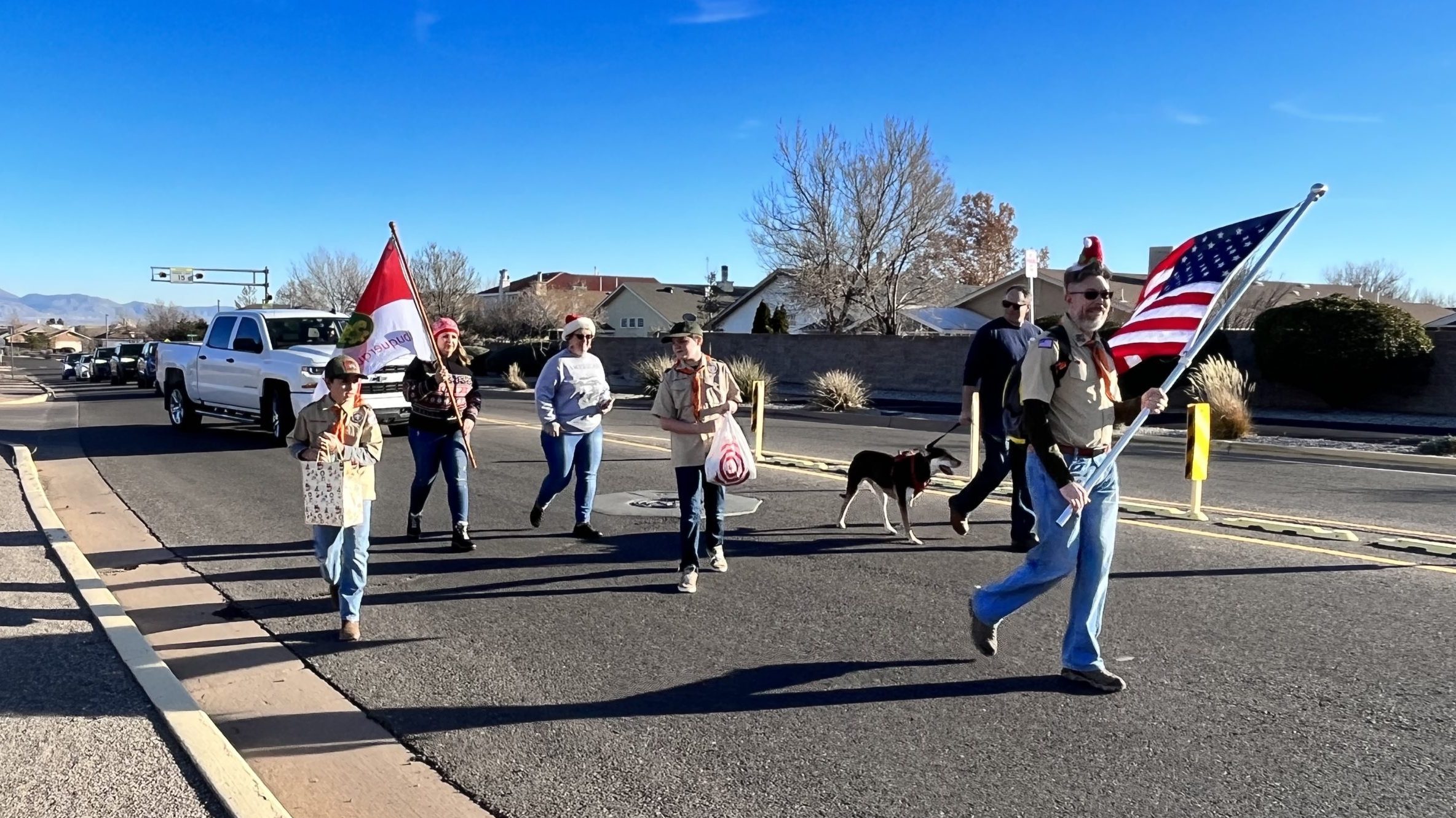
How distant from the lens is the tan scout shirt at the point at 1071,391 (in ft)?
14.9

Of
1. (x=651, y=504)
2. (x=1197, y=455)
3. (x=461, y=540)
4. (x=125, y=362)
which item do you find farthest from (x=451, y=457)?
(x=125, y=362)

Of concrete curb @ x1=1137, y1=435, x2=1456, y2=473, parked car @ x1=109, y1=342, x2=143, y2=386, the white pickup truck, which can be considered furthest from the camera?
parked car @ x1=109, y1=342, x2=143, y2=386

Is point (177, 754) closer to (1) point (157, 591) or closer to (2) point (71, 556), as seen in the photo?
(1) point (157, 591)

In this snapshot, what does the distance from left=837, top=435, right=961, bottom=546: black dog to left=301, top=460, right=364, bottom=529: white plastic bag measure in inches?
156

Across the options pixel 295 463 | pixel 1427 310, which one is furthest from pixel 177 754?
pixel 1427 310

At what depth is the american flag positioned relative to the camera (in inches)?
208

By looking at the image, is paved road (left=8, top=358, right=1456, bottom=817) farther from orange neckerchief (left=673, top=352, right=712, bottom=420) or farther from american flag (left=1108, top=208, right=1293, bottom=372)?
american flag (left=1108, top=208, right=1293, bottom=372)

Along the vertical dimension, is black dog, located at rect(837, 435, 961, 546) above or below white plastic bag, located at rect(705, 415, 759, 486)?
below

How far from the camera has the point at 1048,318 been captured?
24.8m

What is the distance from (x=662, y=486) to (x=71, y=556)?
538 centimetres

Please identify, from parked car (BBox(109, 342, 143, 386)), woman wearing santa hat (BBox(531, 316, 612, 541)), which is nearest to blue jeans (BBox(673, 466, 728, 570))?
woman wearing santa hat (BBox(531, 316, 612, 541))

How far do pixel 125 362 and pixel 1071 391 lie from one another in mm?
44958

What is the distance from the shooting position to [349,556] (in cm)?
555

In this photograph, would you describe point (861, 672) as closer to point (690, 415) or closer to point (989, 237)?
point (690, 415)
